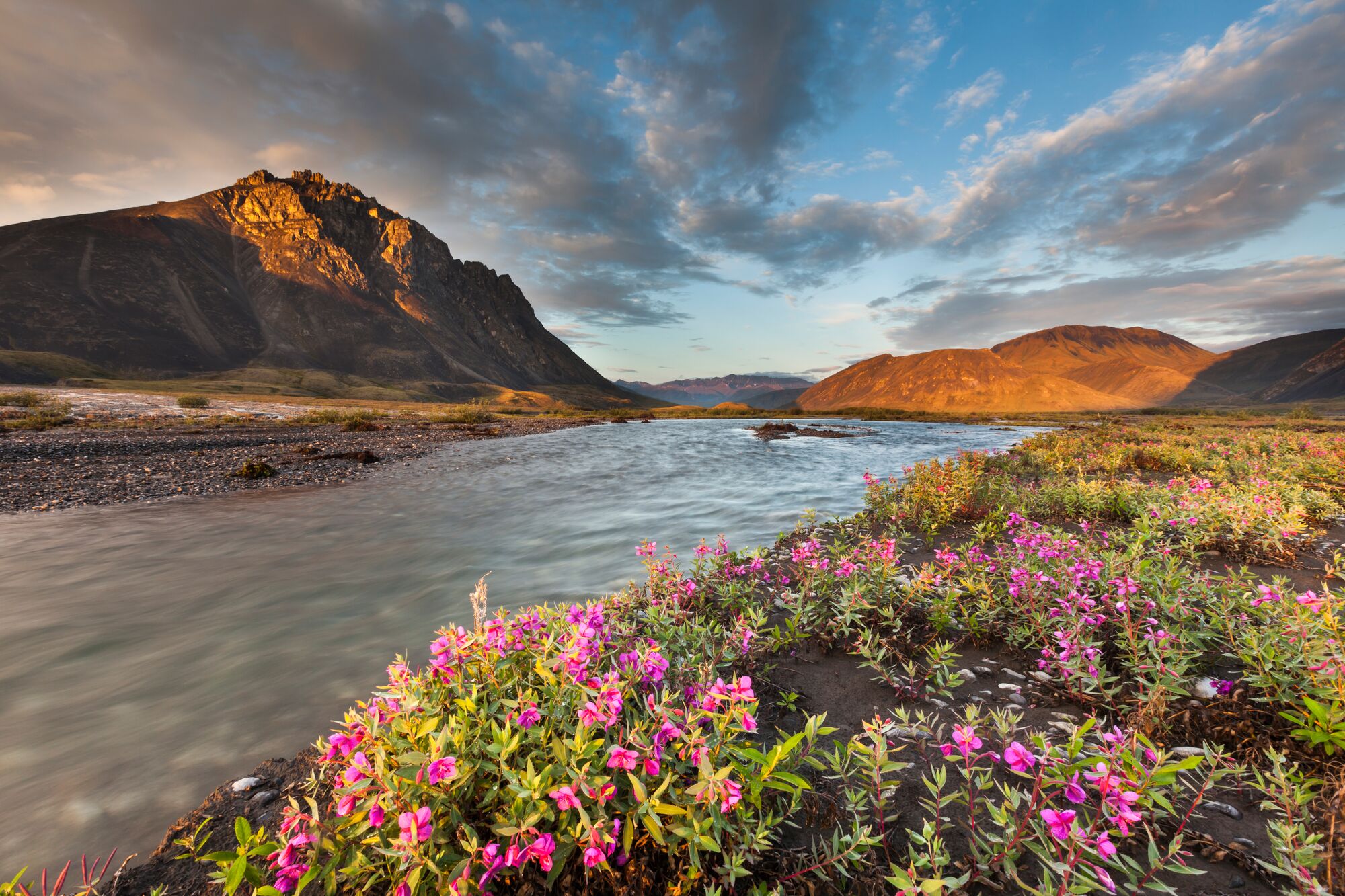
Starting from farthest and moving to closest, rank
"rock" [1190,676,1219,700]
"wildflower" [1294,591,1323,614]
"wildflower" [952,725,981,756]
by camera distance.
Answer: "rock" [1190,676,1219,700] < "wildflower" [1294,591,1323,614] < "wildflower" [952,725,981,756]

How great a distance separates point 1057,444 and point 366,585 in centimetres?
2443

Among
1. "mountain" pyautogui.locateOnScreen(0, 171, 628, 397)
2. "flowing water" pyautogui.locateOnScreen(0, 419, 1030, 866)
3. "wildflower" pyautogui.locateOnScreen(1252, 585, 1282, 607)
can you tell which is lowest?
"flowing water" pyautogui.locateOnScreen(0, 419, 1030, 866)

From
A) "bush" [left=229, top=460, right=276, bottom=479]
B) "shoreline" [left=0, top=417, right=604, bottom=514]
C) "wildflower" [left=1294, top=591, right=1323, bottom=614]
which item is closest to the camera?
"wildflower" [left=1294, top=591, right=1323, bottom=614]

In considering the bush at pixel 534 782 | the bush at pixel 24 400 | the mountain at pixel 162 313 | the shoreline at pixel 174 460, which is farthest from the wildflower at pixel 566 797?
the mountain at pixel 162 313

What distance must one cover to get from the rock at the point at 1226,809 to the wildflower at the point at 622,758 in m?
3.60

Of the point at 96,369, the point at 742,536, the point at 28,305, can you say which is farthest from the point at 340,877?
the point at 28,305

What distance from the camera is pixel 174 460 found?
19.2m

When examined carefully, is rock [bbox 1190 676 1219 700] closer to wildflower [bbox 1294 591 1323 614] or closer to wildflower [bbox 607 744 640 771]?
wildflower [bbox 1294 591 1323 614]

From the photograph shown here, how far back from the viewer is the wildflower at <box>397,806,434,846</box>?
203 cm

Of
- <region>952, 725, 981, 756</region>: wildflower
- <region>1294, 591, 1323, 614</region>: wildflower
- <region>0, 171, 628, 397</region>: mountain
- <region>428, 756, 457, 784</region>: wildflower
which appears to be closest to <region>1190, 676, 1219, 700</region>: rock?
<region>1294, 591, 1323, 614</region>: wildflower

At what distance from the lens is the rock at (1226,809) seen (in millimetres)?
2867

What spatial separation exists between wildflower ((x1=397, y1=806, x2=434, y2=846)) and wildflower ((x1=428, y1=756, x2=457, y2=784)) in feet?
0.55

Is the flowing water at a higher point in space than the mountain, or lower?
lower

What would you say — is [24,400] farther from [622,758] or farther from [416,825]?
[622,758]
